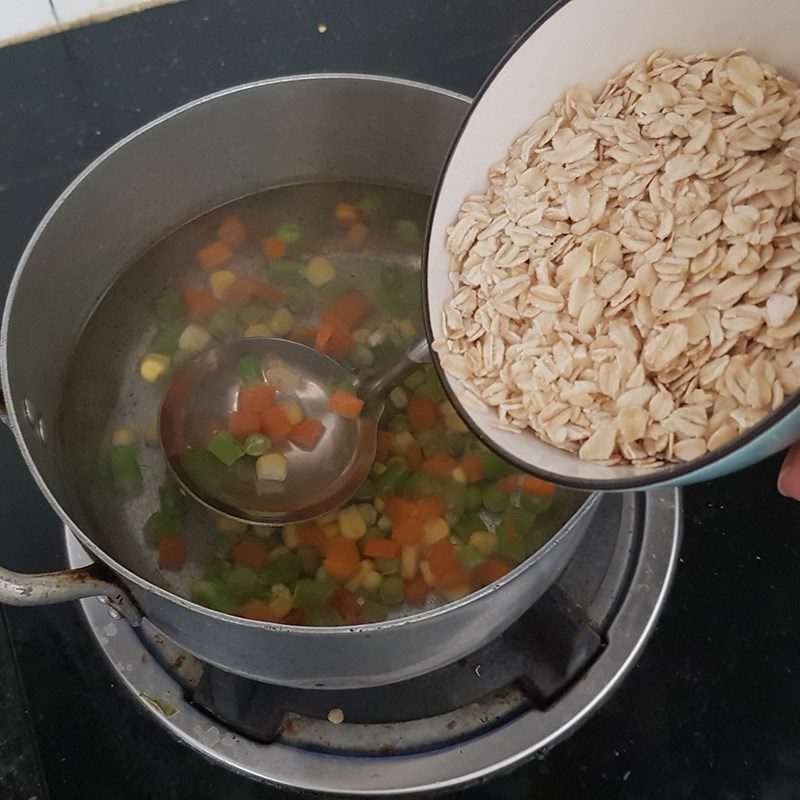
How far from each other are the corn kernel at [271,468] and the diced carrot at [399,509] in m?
0.12

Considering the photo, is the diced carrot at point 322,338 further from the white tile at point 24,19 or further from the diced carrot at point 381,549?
the white tile at point 24,19

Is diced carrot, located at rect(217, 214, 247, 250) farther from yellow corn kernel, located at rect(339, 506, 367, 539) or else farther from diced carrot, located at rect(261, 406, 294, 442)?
yellow corn kernel, located at rect(339, 506, 367, 539)

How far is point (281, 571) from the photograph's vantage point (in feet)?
2.81

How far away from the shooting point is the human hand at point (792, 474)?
607mm

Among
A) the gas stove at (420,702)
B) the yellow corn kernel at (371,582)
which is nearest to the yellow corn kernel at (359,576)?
the yellow corn kernel at (371,582)

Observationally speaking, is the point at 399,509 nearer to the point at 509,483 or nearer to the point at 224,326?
the point at 509,483

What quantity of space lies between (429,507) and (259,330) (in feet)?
1.07

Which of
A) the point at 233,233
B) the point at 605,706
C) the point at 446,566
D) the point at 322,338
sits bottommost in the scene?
→ the point at 605,706

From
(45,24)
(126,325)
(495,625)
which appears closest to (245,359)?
(126,325)

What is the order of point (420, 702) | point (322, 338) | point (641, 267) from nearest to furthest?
1. point (641, 267)
2. point (420, 702)
3. point (322, 338)

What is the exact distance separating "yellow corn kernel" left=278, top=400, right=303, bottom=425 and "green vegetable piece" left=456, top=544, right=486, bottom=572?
0.25 meters

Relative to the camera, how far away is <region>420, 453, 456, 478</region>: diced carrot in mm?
918

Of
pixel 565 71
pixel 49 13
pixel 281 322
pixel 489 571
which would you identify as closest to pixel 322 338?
pixel 281 322

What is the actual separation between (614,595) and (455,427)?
0.26 metres
